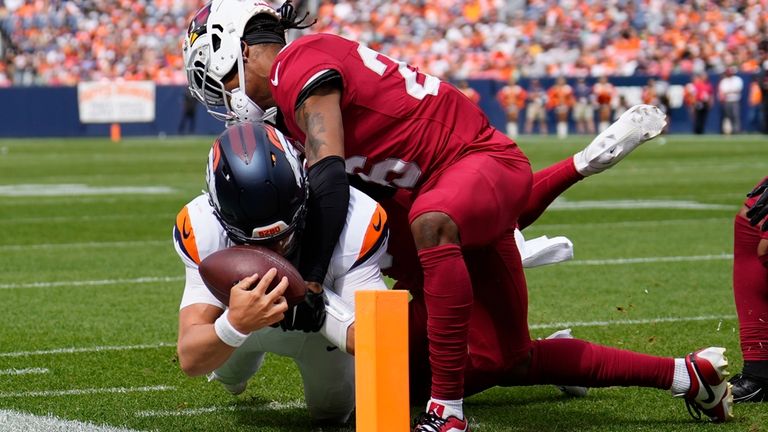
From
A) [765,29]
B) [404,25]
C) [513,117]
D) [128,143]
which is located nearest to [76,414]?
[128,143]

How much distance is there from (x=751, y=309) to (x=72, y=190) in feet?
36.1

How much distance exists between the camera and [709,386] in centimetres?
401

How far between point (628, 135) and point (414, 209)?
3.21 feet

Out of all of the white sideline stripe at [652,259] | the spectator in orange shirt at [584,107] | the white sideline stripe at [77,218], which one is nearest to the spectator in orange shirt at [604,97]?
the spectator in orange shirt at [584,107]

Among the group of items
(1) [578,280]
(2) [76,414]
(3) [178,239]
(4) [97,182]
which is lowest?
(4) [97,182]

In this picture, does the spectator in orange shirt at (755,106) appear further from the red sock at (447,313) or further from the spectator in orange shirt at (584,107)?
the red sock at (447,313)

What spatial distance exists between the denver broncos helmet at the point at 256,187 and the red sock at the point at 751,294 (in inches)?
69.6

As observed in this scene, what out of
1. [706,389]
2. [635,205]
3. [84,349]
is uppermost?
[706,389]

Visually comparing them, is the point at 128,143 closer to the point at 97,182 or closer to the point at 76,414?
the point at 97,182

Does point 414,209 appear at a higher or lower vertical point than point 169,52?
higher

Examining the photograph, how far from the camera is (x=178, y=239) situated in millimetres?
3689

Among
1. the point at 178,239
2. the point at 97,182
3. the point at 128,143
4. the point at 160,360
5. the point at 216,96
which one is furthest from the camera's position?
the point at 128,143

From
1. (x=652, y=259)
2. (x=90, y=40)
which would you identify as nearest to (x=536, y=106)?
(x=90, y=40)

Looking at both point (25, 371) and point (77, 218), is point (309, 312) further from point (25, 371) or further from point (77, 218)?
point (77, 218)
